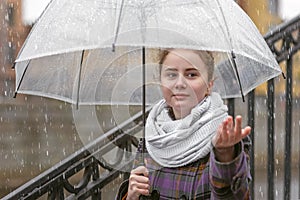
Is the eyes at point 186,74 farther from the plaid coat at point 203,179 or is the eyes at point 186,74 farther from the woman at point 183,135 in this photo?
the plaid coat at point 203,179

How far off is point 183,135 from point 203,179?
7.4 inches

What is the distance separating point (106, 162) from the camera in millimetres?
3865

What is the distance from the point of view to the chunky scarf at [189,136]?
252 centimetres

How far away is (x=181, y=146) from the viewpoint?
256 centimetres

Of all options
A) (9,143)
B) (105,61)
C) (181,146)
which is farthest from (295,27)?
(9,143)

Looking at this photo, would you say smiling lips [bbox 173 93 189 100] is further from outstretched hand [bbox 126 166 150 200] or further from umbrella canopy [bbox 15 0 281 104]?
outstretched hand [bbox 126 166 150 200]

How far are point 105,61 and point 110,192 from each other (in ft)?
24.9

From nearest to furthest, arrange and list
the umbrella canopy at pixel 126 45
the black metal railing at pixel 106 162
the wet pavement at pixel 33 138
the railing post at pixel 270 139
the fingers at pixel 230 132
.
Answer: the fingers at pixel 230 132 < the umbrella canopy at pixel 126 45 < the black metal railing at pixel 106 162 < the railing post at pixel 270 139 < the wet pavement at pixel 33 138

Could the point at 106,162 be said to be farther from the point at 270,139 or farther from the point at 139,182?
the point at 139,182

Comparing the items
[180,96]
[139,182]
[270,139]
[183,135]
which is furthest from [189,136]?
[270,139]

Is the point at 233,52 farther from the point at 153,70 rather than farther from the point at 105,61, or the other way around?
the point at 105,61

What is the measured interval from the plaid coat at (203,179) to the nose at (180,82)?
28 cm

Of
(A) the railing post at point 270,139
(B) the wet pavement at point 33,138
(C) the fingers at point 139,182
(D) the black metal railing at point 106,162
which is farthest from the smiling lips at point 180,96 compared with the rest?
(B) the wet pavement at point 33,138

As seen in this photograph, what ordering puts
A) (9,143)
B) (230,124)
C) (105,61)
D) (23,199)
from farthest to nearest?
(9,143) → (23,199) → (105,61) → (230,124)
